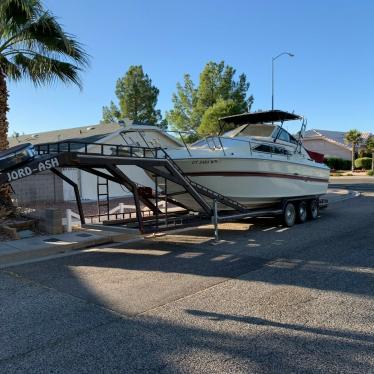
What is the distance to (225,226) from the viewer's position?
39.3 ft

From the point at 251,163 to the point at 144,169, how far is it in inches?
114

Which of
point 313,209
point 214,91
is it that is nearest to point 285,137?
point 313,209

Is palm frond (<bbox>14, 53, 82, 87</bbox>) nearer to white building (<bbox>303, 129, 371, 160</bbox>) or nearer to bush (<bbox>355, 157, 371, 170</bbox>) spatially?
bush (<bbox>355, 157, 371, 170</bbox>)

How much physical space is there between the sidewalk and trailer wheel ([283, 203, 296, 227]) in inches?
167

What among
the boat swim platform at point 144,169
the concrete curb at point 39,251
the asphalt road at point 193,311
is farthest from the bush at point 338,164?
the concrete curb at point 39,251

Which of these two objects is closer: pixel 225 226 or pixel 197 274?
pixel 197 274

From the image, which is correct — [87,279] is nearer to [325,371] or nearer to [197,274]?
A: [197,274]

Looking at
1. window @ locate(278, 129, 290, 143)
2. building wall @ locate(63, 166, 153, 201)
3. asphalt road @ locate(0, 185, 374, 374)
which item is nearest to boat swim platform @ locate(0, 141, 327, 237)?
asphalt road @ locate(0, 185, 374, 374)

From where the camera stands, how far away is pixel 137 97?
47438mm

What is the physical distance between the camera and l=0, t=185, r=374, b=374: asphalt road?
3.85m

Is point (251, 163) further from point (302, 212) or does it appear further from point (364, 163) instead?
point (364, 163)

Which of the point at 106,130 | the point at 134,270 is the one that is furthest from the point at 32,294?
the point at 106,130

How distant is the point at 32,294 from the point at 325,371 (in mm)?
4041

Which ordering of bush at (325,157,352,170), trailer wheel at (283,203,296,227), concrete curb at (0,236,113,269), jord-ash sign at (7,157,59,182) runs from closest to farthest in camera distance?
jord-ash sign at (7,157,59,182) → concrete curb at (0,236,113,269) → trailer wheel at (283,203,296,227) → bush at (325,157,352,170)
